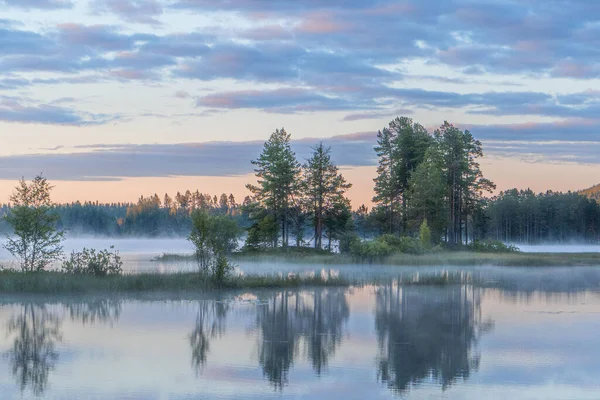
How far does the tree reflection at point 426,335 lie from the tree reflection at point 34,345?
7877 millimetres

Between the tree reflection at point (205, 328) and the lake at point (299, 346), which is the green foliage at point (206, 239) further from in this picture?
the tree reflection at point (205, 328)

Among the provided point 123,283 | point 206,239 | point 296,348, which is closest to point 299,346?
point 296,348

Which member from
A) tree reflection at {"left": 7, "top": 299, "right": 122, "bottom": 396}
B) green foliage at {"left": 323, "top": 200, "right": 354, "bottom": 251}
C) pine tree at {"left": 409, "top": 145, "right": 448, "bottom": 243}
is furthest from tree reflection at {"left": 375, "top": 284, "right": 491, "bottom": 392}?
pine tree at {"left": 409, "top": 145, "right": 448, "bottom": 243}

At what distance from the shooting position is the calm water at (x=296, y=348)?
54.7ft

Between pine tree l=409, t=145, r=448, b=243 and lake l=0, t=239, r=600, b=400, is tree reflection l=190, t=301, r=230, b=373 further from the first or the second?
pine tree l=409, t=145, r=448, b=243

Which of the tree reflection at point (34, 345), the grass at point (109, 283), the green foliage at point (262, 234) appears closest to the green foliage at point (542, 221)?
the green foliage at point (262, 234)

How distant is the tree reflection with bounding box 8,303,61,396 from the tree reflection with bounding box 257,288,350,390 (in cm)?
521

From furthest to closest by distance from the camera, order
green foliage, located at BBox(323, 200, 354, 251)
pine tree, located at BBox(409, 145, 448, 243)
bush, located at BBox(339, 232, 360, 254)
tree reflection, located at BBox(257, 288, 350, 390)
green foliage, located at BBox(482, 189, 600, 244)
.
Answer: green foliage, located at BBox(482, 189, 600, 244), pine tree, located at BBox(409, 145, 448, 243), green foliage, located at BBox(323, 200, 354, 251), bush, located at BBox(339, 232, 360, 254), tree reflection, located at BBox(257, 288, 350, 390)

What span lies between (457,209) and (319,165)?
70.1ft

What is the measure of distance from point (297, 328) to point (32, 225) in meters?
Answer: 16.7

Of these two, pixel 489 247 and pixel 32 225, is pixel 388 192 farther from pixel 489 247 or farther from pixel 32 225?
pixel 32 225

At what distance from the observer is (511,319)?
28734 millimetres

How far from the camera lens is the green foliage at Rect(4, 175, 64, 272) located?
35.9 metres

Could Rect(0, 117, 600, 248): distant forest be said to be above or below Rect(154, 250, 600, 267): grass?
above
